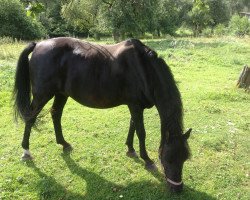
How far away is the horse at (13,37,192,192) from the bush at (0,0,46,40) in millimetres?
29539

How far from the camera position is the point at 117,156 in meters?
5.65

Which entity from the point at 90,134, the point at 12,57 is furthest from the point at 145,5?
the point at 90,134

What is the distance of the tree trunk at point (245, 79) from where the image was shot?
973 cm

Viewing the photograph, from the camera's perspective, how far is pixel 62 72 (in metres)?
4.90

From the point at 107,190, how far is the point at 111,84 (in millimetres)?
1659

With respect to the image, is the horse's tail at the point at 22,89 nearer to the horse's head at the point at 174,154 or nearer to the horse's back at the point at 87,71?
the horse's back at the point at 87,71

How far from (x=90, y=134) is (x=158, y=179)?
6.93 feet

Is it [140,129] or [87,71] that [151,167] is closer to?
[140,129]

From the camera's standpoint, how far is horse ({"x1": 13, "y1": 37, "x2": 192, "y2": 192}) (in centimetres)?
418

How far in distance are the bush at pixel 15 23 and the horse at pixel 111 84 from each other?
96.9ft

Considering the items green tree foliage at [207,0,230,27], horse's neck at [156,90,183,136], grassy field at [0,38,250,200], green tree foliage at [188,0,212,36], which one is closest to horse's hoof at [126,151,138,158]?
grassy field at [0,38,250,200]

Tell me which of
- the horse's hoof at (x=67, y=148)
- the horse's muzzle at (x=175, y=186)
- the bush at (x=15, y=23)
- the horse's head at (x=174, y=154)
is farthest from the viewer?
the bush at (x=15, y=23)

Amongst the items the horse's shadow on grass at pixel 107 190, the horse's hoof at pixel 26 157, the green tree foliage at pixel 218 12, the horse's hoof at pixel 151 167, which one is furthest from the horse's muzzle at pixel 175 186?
the green tree foliage at pixel 218 12

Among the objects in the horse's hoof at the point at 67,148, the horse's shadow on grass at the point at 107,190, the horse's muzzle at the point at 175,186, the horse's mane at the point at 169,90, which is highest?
the horse's mane at the point at 169,90
